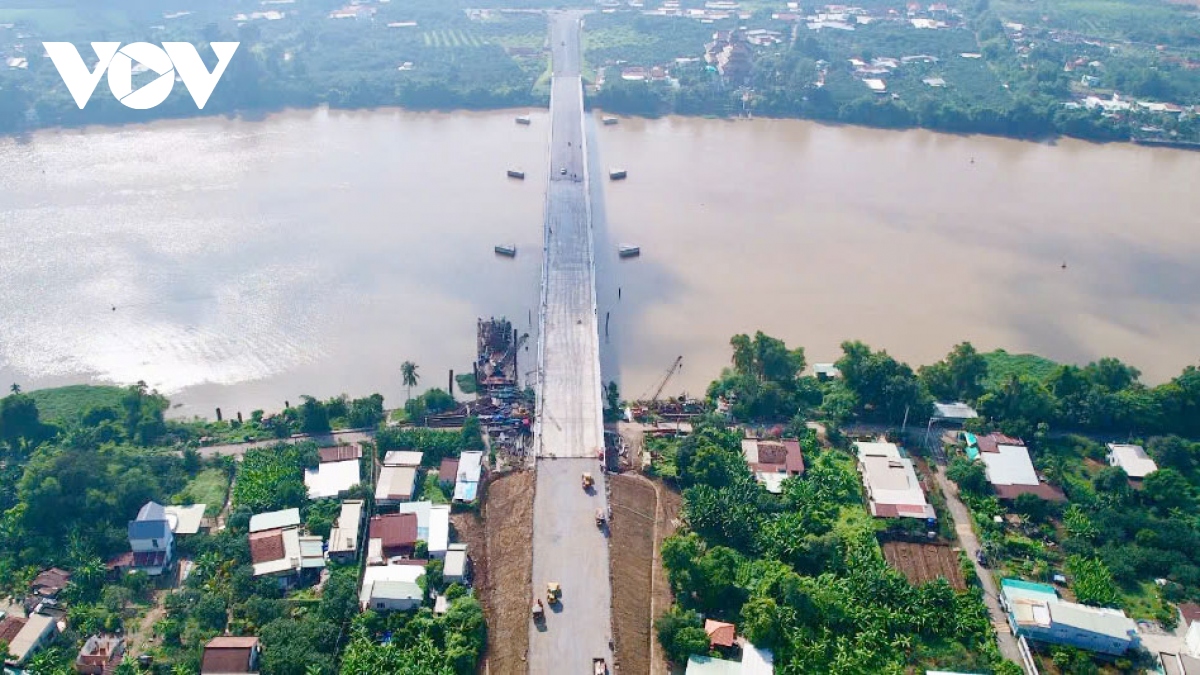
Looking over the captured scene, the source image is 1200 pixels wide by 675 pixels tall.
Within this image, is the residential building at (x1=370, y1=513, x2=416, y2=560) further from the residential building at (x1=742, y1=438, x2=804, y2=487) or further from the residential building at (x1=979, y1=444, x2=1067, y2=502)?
the residential building at (x1=979, y1=444, x2=1067, y2=502)

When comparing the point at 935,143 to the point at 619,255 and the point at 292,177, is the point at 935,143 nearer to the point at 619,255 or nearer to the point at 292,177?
the point at 619,255

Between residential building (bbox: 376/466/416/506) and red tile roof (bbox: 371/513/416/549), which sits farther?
residential building (bbox: 376/466/416/506)

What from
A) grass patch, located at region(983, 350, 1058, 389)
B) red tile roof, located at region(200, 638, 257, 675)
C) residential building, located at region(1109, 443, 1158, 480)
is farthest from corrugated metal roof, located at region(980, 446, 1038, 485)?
red tile roof, located at region(200, 638, 257, 675)

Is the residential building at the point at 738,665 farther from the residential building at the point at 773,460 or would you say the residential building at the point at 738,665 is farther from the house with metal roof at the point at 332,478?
the house with metal roof at the point at 332,478

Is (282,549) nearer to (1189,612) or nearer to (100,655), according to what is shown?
(100,655)

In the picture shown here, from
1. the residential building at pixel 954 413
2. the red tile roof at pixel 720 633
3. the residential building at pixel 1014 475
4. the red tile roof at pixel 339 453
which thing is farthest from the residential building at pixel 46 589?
the residential building at pixel 954 413

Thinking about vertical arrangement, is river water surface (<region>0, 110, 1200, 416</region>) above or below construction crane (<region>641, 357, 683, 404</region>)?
above

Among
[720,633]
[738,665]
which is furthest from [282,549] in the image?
[738,665]
